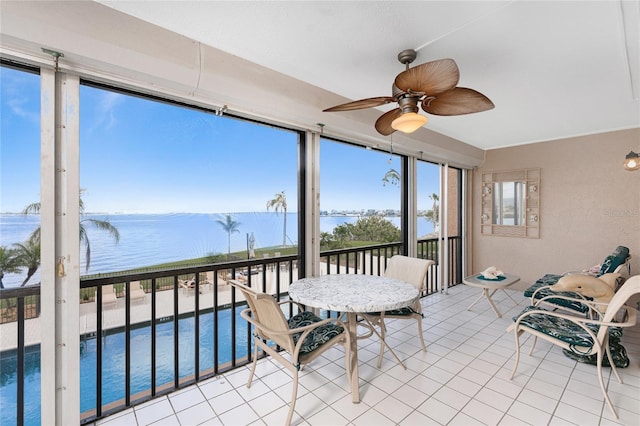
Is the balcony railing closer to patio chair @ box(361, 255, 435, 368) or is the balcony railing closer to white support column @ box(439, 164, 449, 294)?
patio chair @ box(361, 255, 435, 368)

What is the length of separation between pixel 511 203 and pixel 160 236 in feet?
17.4

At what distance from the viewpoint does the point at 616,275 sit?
111 inches

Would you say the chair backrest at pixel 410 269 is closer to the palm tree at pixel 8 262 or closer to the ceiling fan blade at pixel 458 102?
the ceiling fan blade at pixel 458 102

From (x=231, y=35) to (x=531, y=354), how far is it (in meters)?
3.67

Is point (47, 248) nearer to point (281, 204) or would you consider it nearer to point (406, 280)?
point (281, 204)

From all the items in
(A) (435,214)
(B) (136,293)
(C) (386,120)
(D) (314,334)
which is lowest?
(D) (314,334)

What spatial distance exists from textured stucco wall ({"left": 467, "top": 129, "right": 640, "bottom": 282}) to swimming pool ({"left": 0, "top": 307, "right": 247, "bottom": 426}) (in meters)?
4.66

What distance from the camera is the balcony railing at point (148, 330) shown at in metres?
1.66

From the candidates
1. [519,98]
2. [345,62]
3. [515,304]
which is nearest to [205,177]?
[345,62]

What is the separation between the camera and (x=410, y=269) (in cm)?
286

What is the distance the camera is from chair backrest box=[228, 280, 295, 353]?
1.70 meters

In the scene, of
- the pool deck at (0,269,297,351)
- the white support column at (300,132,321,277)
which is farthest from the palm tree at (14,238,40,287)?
the white support column at (300,132,321,277)

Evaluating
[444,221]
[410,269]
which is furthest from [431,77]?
[444,221]

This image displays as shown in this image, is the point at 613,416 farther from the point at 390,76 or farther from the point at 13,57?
the point at 13,57
